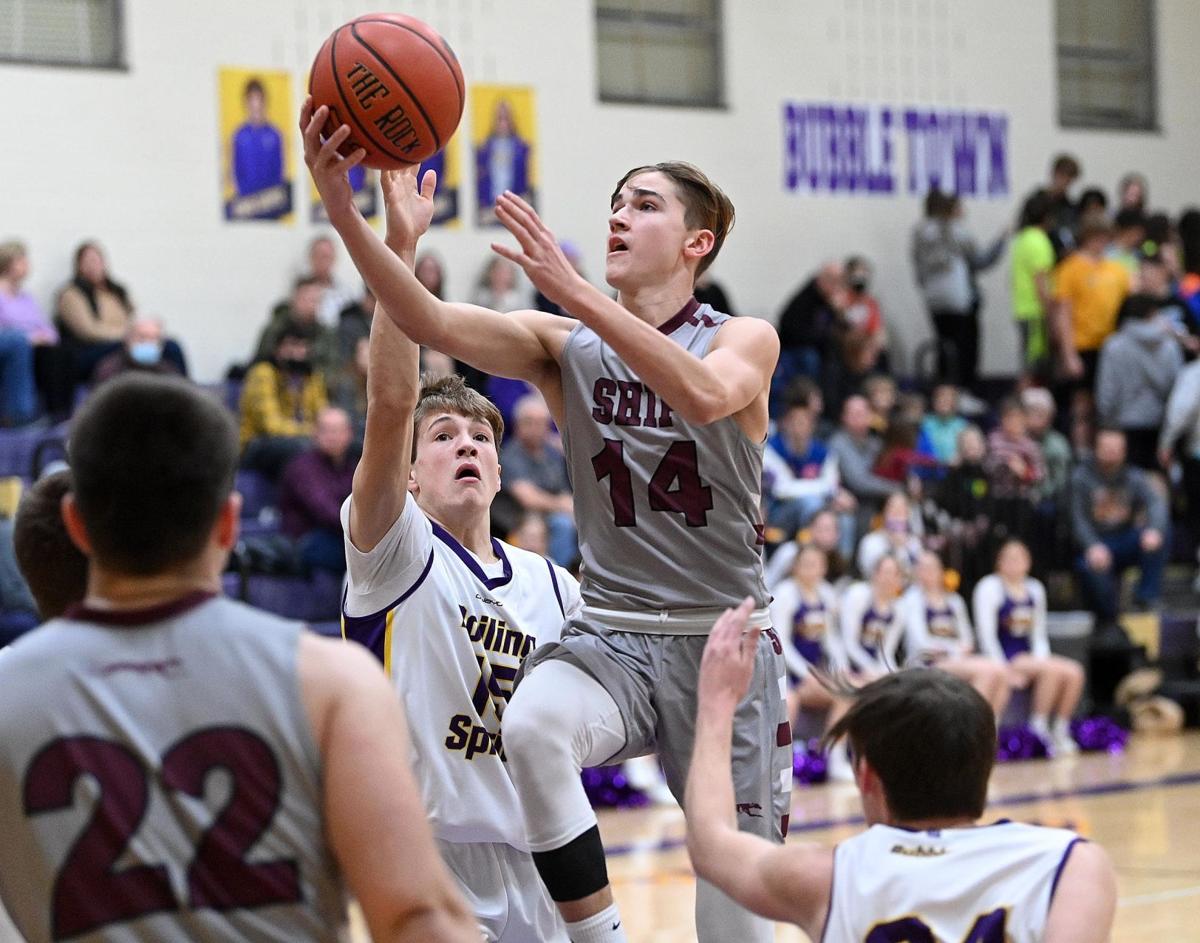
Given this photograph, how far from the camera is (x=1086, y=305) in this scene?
52.0ft

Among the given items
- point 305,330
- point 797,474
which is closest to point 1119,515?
point 797,474

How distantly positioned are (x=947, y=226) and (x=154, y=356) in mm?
7491

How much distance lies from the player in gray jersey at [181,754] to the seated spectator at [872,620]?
9.41 meters

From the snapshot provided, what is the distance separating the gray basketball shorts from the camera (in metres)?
4.07

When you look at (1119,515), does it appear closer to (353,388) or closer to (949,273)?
(949,273)

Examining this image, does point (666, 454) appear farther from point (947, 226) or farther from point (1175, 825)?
point (947, 226)

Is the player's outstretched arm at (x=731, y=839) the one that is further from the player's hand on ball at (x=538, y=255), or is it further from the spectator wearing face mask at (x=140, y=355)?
the spectator wearing face mask at (x=140, y=355)

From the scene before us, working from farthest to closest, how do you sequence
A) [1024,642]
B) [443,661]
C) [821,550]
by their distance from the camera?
[1024,642] → [821,550] → [443,661]

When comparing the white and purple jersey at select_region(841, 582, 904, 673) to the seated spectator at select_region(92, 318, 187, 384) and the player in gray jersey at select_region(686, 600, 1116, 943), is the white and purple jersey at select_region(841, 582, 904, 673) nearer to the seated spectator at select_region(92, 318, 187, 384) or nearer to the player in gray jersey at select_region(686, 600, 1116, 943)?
the seated spectator at select_region(92, 318, 187, 384)

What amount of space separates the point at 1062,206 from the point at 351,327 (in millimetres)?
7174

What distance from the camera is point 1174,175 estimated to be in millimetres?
18656

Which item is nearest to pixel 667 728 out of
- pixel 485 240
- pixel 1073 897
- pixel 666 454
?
pixel 666 454

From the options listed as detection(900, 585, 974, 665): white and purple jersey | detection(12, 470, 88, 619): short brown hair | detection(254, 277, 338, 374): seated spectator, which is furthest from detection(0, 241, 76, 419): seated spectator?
detection(12, 470, 88, 619): short brown hair

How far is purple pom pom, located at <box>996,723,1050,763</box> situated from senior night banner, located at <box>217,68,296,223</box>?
Answer: 633 cm
